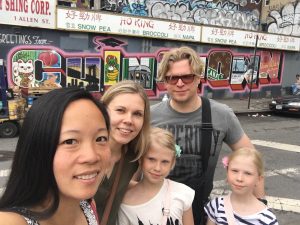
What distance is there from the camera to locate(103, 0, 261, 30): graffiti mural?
1817 cm

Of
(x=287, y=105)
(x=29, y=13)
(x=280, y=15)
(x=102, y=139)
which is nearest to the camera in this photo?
(x=102, y=139)

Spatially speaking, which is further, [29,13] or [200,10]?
[200,10]

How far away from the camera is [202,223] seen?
8.61ft

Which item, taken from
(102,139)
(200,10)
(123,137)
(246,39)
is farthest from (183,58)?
(200,10)

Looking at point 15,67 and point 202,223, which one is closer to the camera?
point 202,223

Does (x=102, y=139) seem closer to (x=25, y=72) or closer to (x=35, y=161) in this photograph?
(x=35, y=161)

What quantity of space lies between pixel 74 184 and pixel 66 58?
14.4m

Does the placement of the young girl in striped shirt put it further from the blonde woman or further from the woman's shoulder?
the woman's shoulder

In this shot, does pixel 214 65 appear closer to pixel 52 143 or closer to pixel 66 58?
pixel 66 58

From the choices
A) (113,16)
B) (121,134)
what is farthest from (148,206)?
(113,16)

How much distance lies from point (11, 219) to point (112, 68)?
15.4 meters

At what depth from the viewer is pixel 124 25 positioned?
15836 millimetres

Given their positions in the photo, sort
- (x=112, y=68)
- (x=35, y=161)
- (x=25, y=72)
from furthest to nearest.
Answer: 1. (x=112, y=68)
2. (x=25, y=72)
3. (x=35, y=161)

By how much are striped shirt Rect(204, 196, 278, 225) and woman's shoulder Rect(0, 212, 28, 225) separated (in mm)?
1590
